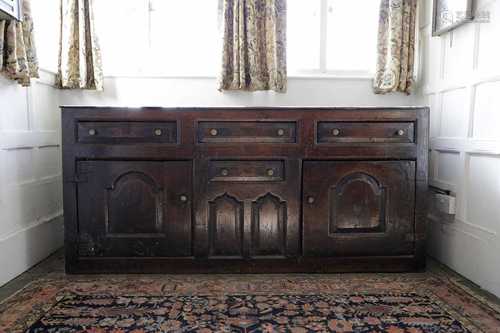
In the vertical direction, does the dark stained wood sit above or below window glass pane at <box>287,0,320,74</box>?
below

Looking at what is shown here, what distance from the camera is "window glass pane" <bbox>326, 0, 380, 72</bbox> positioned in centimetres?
252

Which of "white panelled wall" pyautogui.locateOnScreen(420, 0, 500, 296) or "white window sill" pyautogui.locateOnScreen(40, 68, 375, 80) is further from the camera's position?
"white window sill" pyautogui.locateOnScreen(40, 68, 375, 80)

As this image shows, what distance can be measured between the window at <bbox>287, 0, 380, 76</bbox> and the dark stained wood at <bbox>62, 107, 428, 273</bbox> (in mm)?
798

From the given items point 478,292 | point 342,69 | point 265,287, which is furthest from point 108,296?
point 342,69

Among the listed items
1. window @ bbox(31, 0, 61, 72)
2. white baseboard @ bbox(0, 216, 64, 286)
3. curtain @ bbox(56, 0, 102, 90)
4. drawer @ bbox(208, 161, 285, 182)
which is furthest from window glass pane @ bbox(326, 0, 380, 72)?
white baseboard @ bbox(0, 216, 64, 286)

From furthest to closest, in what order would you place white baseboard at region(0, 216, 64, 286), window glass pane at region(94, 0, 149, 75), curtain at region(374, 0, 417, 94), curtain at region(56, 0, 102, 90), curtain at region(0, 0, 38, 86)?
1. window glass pane at region(94, 0, 149, 75)
2. curtain at region(374, 0, 417, 94)
3. curtain at region(56, 0, 102, 90)
4. white baseboard at region(0, 216, 64, 286)
5. curtain at region(0, 0, 38, 86)

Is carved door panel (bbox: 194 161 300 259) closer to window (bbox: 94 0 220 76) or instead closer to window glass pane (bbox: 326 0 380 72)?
window (bbox: 94 0 220 76)

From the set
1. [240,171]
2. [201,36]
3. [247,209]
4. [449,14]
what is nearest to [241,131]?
[240,171]

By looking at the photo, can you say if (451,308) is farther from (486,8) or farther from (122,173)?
(122,173)

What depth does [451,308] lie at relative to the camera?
5.20ft

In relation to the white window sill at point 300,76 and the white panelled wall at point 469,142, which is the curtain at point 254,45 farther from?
the white panelled wall at point 469,142

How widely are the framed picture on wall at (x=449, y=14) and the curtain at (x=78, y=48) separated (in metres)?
2.05

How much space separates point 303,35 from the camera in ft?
8.32

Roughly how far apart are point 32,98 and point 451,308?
2386 millimetres
